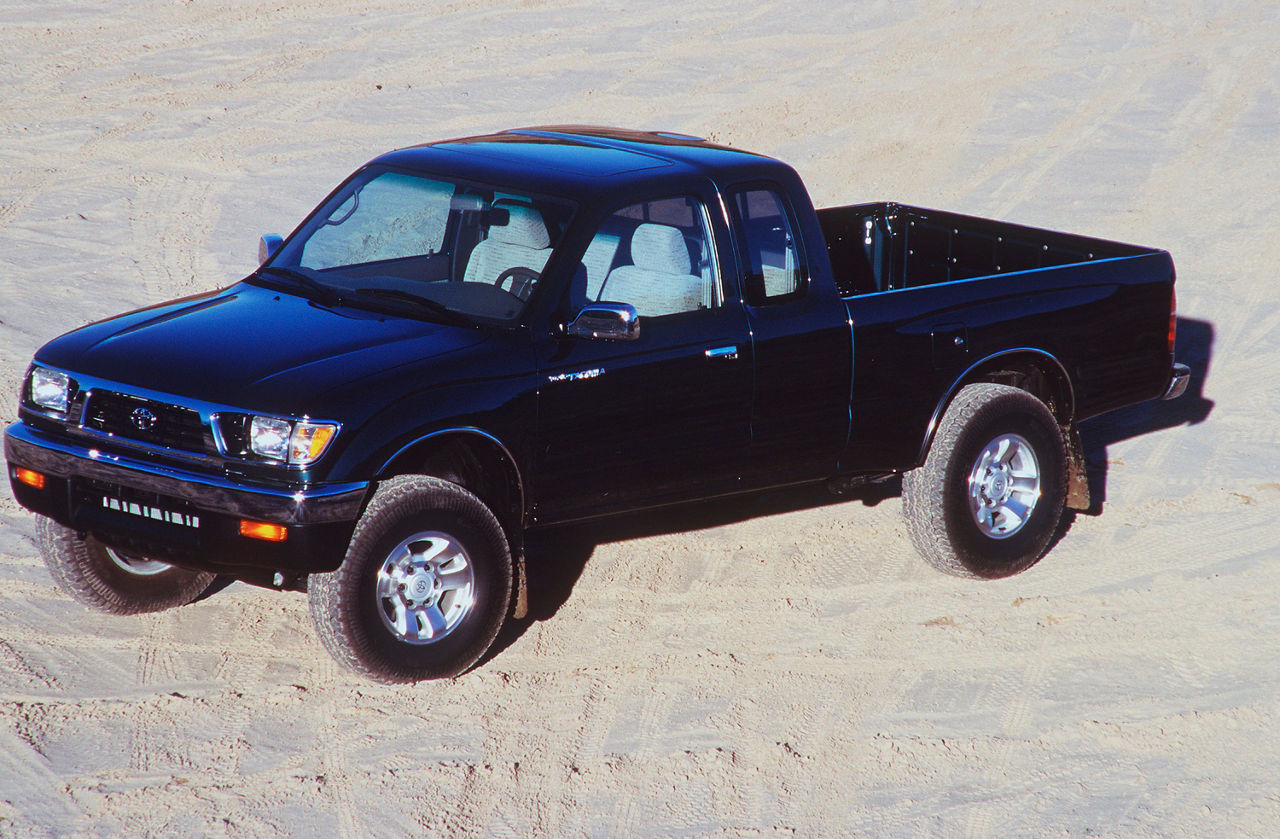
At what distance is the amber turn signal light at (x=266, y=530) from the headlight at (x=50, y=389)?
3.07 ft

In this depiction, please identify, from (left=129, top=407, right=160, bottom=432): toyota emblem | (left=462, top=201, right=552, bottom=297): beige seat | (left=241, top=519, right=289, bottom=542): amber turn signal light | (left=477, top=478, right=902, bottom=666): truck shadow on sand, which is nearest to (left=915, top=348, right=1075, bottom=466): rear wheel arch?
(left=477, top=478, right=902, bottom=666): truck shadow on sand

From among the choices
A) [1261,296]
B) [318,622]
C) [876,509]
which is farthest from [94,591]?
[1261,296]

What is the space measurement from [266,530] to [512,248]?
5.60 ft

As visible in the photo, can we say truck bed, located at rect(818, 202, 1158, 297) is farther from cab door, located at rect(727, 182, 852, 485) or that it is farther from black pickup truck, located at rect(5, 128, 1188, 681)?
cab door, located at rect(727, 182, 852, 485)

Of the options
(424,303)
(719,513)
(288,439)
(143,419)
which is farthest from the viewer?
(719,513)

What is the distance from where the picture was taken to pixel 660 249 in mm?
6160

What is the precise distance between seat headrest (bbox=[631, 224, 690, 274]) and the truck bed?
2.18 metres

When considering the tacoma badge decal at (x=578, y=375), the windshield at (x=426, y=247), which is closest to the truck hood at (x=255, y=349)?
the windshield at (x=426, y=247)

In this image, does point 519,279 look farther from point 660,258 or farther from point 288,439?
point 288,439

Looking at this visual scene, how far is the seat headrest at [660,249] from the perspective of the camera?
6129 mm

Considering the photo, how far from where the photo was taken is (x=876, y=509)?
787 centimetres

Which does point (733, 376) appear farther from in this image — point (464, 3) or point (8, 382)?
point (464, 3)

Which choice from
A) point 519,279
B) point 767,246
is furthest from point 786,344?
point 519,279

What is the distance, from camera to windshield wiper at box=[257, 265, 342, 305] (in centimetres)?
593
